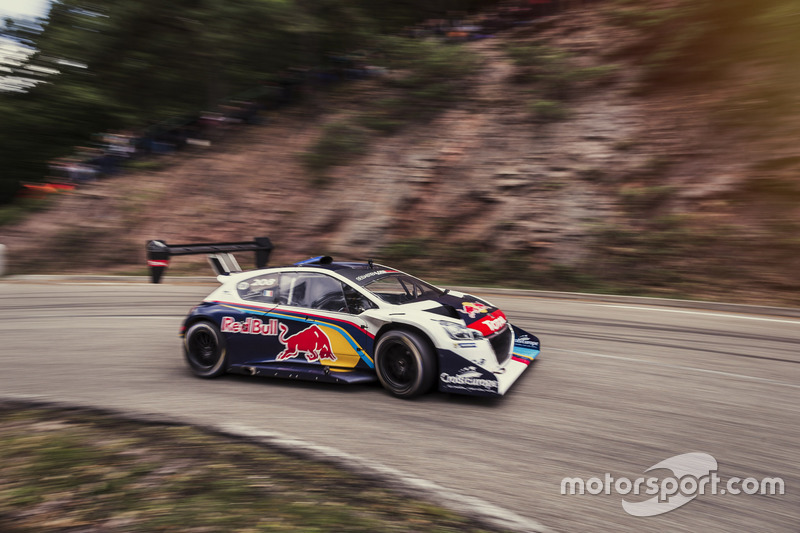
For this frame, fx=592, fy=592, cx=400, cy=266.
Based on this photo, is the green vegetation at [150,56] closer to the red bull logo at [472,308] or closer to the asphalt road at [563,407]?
the asphalt road at [563,407]

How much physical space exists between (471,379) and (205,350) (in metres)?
3.33

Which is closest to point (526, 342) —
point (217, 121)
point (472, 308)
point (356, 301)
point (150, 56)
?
point (472, 308)

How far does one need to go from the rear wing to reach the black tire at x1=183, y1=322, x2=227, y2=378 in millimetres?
762

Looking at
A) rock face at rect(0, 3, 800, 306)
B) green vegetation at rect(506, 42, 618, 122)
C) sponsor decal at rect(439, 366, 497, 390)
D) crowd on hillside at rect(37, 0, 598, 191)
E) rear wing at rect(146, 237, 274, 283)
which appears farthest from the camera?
crowd on hillside at rect(37, 0, 598, 191)

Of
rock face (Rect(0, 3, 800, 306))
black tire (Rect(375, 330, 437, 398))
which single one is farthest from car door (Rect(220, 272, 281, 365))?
rock face (Rect(0, 3, 800, 306))

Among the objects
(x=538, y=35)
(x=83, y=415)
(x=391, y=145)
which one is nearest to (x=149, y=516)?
(x=83, y=415)

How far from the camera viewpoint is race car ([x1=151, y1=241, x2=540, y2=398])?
5.79m

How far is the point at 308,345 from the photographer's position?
6.41 meters

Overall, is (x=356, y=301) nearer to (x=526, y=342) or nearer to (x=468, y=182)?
(x=526, y=342)

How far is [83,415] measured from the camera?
588cm

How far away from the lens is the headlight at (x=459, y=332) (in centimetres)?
578

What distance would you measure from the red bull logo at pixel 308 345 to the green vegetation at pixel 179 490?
1.46 meters

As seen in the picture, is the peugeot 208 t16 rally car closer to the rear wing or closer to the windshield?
the windshield

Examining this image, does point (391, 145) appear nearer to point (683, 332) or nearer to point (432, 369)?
point (683, 332)
